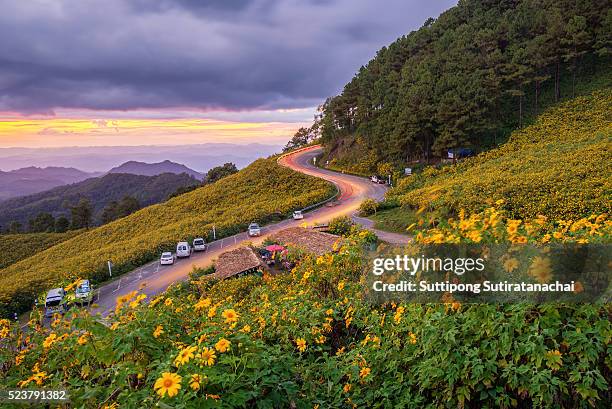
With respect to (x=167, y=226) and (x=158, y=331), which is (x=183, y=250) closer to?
(x=167, y=226)

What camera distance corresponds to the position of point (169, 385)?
2377 mm

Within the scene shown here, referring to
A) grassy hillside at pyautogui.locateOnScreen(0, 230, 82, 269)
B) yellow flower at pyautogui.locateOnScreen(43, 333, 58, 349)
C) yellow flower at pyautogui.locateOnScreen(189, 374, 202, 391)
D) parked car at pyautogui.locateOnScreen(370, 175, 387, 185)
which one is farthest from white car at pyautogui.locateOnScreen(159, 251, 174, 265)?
grassy hillside at pyautogui.locateOnScreen(0, 230, 82, 269)

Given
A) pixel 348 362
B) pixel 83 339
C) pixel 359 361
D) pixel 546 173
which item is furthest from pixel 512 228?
pixel 546 173

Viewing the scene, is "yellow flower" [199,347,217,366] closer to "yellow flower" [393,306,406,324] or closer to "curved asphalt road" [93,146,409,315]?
"yellow flower" [393,306,406,324]

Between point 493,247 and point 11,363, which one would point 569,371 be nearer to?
point 493,247

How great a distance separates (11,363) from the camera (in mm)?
3955

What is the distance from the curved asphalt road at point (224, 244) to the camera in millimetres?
19516

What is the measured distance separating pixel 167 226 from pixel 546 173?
1126 inches

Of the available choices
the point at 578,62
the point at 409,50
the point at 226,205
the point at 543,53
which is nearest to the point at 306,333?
the point at 226,205

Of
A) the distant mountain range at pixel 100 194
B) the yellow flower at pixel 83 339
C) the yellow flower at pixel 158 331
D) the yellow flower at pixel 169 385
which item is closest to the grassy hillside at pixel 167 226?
the yellow flower at pixel 83 339

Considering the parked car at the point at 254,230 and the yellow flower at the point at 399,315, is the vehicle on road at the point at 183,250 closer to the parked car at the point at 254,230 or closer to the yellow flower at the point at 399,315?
the parked car at the point at 254,230

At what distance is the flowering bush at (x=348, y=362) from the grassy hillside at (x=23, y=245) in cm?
5297

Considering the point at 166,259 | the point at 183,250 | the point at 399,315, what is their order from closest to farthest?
1. the point at 399,315
2. the point at 166,259
3. the point at 183,250

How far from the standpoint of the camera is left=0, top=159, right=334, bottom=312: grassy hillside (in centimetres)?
2247
